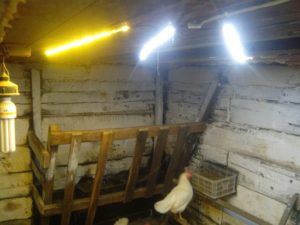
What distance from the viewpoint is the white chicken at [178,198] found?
326cm

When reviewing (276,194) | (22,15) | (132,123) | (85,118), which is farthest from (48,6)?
(132,123)

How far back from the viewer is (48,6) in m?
1.07

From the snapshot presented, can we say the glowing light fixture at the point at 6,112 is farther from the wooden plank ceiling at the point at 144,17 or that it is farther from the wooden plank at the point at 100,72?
the wooden plank at the point at 100,72

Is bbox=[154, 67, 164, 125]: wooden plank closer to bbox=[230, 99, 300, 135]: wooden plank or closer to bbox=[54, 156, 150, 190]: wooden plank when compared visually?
bbox=[54, 156, 150, 190]: wooden plank

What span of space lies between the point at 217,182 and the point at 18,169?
2.41 meters

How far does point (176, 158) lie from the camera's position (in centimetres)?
345

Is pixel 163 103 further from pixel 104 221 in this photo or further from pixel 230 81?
pixel 104 221

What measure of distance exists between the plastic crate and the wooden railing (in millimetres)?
378

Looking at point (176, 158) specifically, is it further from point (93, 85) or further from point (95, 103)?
point (93, 85)

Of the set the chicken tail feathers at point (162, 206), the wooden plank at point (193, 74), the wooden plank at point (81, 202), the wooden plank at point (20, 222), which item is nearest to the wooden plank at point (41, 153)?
the wooden plank at point (81, 202)

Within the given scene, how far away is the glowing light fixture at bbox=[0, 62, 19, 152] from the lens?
1902 millimetres

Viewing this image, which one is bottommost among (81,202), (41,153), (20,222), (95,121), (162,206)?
(20,222)

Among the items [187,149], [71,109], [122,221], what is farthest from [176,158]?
[71,109]

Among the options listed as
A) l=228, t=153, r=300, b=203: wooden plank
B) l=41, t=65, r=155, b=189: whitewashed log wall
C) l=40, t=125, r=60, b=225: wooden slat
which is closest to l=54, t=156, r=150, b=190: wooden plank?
l=41, t=65, r=155, b=189: whitewashed log wall
